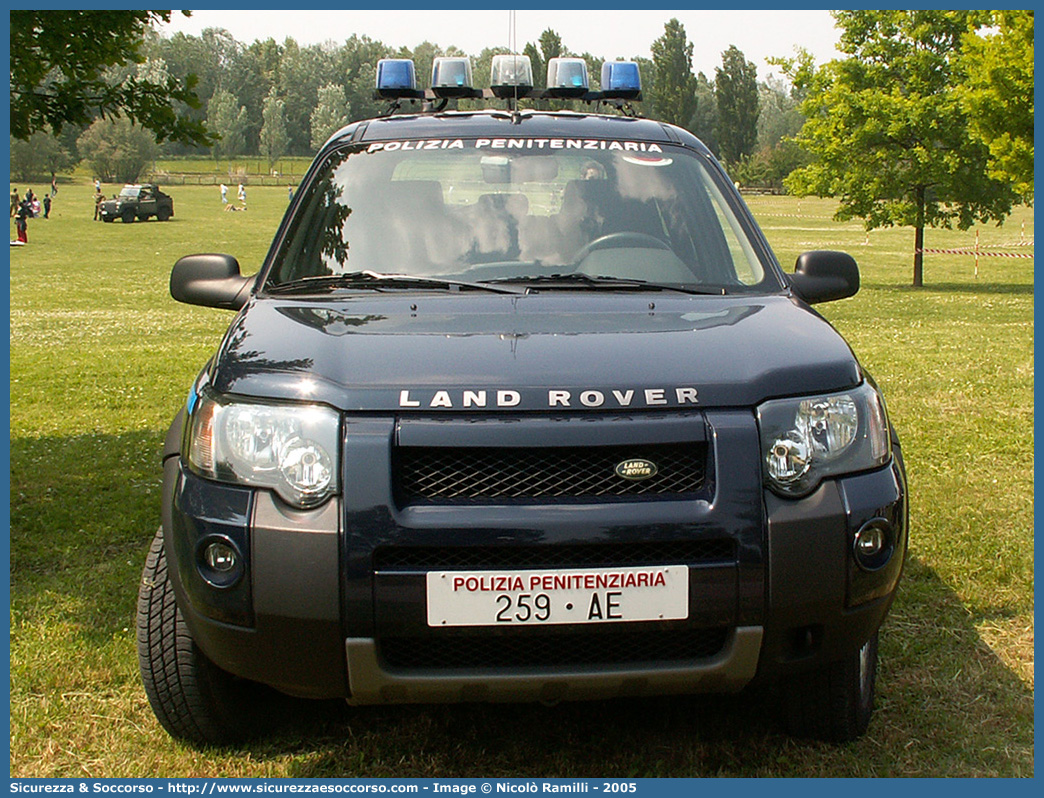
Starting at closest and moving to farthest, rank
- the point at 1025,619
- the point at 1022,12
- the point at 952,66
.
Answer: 1. the point at 1025,619
2. the point at 1022,12
3. the point at 952,66

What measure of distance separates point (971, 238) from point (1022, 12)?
92.3ft

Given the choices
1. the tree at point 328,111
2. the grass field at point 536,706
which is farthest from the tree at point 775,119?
the grass field at point 536,706

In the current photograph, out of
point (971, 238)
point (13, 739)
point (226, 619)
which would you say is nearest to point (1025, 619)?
point (226, 619)

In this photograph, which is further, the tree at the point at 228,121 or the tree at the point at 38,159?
the tree at the point at 228,121

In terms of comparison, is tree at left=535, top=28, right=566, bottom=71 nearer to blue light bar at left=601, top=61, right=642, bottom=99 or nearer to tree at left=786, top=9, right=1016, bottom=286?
tree at left=786, top=9, right=1016, bottom=286

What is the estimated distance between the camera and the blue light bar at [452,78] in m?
5.34

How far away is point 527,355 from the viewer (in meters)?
2.89

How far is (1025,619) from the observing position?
4.52 m

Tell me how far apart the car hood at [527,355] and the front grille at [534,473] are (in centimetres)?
11

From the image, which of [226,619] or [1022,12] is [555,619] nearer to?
[226,619]

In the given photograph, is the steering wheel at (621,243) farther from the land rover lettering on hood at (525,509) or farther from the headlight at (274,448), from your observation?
the headlight at (274,448)

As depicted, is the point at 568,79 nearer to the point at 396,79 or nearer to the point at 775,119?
the point at 396,79

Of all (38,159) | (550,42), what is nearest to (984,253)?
(550,42)

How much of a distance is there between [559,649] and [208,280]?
83.0 inches
